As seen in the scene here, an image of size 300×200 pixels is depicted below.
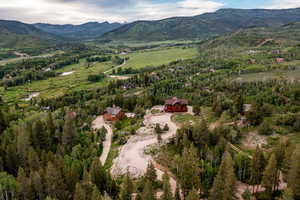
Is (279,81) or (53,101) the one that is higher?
(279,81)

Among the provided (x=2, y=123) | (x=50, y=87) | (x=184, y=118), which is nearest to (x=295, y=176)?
(x=184, y=118)

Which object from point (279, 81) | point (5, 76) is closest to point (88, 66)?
point (5, 76)

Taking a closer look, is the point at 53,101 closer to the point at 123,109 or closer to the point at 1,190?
the point at 123,109

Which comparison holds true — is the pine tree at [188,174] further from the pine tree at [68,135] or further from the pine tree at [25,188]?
the pine tree at [68,135]

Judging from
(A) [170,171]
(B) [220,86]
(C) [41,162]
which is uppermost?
(B) [220,86]

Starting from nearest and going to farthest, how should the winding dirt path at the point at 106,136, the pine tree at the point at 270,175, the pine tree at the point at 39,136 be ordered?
the pine tree at the point at 270,175 → the pine tree at the point at 39,136 → the winding dirt path at the point at 106,136

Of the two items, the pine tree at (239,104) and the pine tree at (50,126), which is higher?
the pine tree at (239,104)

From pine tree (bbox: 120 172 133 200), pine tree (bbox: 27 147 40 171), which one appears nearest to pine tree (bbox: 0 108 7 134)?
pine tree (bbox: 27 147 40 171)

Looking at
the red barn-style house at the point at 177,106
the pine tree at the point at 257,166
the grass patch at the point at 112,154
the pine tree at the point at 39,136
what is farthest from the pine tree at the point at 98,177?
the red barn-style house at the point at 177,106
